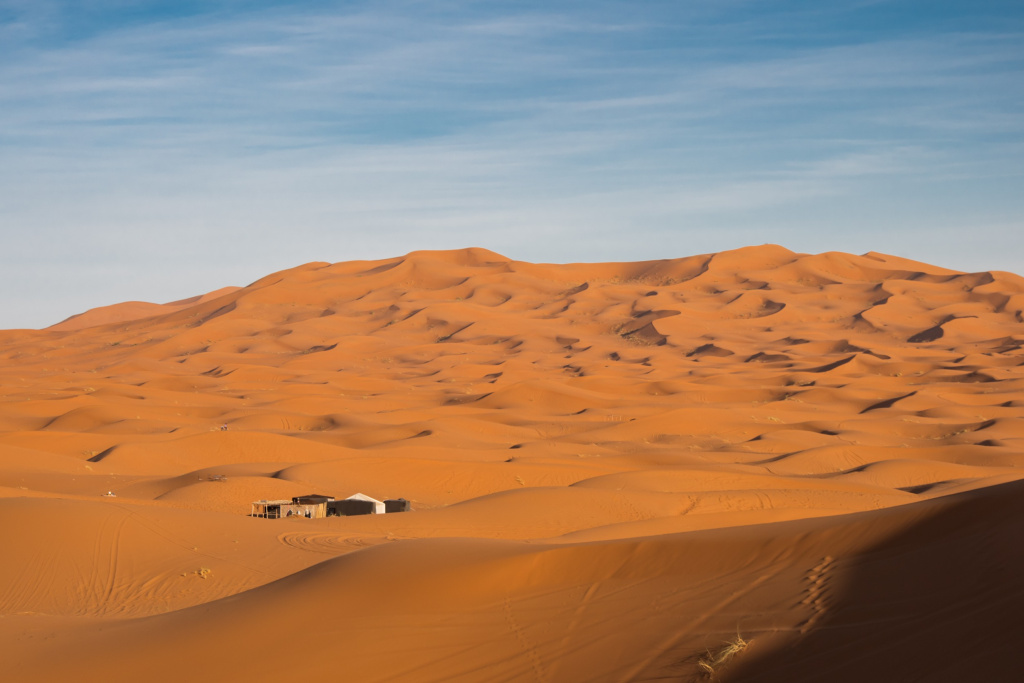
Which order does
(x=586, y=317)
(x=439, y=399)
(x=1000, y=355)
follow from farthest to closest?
(x=586, y=317), (x=1000, y=355), (x=439, y=399)

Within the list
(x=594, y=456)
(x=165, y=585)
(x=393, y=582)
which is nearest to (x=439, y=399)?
(x=594, y=456)

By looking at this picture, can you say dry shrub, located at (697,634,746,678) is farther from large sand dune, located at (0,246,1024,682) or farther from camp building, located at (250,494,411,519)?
camp building, located at (250,494,411,519)

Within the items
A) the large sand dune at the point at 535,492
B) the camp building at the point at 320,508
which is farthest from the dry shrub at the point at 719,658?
the camp building at the point at 320,508

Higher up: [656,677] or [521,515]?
[656,677]

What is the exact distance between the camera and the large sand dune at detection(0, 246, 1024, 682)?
22.4 feet

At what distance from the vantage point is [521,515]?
18.7m

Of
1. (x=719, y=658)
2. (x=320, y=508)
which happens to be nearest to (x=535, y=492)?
(x=320, y=508)

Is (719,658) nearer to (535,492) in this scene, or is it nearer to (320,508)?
(535,492)

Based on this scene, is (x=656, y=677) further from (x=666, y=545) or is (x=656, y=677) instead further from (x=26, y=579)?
(x=26, y=579)

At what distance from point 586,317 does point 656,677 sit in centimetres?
7043

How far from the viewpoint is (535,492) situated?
1998 cm

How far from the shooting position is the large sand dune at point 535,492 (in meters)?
6.82

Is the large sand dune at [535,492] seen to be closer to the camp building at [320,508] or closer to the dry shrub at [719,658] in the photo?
the dry shrub at [719,658]

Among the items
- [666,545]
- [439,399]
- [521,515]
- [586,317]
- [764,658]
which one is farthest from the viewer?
[586,317]
